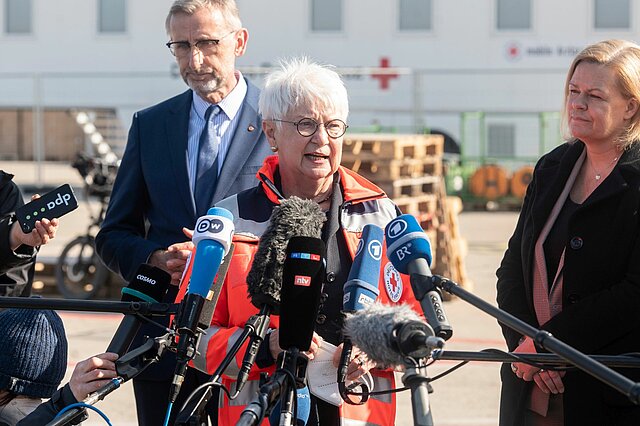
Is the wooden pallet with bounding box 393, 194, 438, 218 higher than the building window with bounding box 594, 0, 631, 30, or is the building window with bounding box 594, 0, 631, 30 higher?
the building window with bounding box 594, 0, 631, 30

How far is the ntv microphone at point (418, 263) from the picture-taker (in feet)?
7.63

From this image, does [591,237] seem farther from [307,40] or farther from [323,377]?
[307,40]

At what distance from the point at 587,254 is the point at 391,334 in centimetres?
149

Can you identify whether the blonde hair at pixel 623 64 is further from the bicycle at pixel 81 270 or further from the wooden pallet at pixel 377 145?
the bicycle at pixel 81 270

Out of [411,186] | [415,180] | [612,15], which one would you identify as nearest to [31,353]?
[415,180]

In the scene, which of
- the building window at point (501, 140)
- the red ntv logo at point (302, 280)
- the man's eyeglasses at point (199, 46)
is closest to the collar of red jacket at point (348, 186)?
the man's eyeglasses at point (199, 46)

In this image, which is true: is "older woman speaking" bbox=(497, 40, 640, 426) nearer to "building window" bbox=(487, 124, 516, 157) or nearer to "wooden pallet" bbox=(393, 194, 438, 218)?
"wooden pallet" bbox=(393, 194, 438, 218)

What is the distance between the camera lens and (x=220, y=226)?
8.99 ft

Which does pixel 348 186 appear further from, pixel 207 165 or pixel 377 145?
pixel 377 145

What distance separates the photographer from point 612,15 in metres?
27.3

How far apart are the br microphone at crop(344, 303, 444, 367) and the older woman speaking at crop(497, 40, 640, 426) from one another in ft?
4.35

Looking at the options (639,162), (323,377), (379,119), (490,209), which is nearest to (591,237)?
(639,162)

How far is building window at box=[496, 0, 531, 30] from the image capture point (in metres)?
26.9

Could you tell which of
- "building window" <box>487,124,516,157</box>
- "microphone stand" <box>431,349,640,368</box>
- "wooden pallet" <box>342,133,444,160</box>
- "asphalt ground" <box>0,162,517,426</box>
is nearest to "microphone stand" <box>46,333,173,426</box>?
"microphone stand" <box>431,349,640,368</box>
